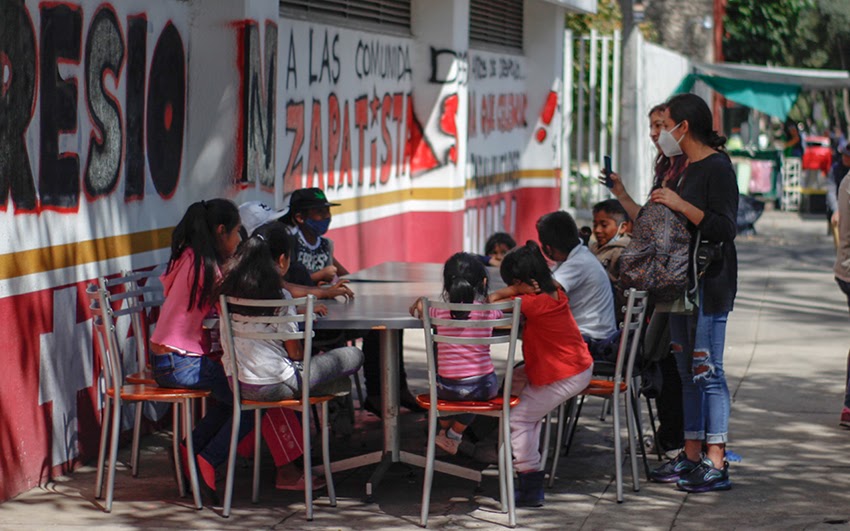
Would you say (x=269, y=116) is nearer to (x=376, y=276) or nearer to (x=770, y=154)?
(x=376, y=276)

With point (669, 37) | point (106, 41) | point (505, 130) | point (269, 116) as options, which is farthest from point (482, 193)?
point (669, 37)

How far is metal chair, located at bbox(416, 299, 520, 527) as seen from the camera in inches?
241

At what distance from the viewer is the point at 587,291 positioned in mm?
7059

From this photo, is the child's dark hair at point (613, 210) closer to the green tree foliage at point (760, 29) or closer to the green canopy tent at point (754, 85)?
the green canopy tent at point (754, 85)

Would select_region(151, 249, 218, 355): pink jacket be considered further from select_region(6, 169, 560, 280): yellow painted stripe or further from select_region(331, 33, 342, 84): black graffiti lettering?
select_region(331, 33, 342, 84): black graffiti lettering

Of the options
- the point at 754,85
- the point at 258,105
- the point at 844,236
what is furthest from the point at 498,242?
the point at 754,85

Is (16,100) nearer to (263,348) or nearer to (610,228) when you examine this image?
(263,348)

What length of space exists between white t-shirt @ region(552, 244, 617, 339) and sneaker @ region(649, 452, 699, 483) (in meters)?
0.70

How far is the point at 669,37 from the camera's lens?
26.1 m

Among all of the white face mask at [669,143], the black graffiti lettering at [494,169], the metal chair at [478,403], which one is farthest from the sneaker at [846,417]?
Result: the black graffiti lettering at [494,169]

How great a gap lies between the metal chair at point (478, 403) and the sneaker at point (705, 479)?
0.98 m

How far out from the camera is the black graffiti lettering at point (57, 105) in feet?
22.6

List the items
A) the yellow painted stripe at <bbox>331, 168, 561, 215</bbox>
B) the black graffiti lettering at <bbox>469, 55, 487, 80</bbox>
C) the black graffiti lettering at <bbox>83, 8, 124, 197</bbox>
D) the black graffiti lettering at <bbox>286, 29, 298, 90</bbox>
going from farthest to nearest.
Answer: the black graffiti lettering at <bbox>469, 55, 487, 80</bbox>
the yellow painted stripe at <bbox>331, 168, 561, 215</bbox>
the black graffiti lettering at <bbox>286, 29, 298, 90</bbox>
the black graffiti lettering at <bbox>83, 8, 124, 197</bbox>

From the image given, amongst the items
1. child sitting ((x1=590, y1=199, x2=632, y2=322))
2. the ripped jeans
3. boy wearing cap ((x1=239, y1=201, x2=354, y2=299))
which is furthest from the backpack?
boy wearing cap ((x1=239, y1=201, x2=354, y2=299))
